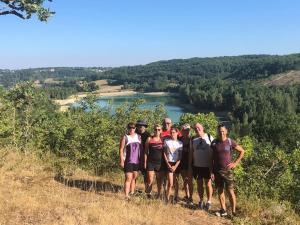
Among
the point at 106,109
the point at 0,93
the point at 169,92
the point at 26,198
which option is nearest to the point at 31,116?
the point at 0,93

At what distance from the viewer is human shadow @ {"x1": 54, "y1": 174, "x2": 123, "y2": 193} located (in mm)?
8672

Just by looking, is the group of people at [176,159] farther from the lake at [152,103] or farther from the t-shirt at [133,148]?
the lake at [152,103]

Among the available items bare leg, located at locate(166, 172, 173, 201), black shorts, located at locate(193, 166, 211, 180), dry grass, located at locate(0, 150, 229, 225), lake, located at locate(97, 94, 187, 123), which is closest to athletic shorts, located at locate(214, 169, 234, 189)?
black shorts, located at locate(193, 166, 211, 180)

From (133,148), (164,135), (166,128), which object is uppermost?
(166,128)

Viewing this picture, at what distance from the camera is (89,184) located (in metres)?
9.03

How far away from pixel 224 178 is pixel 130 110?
216 inches

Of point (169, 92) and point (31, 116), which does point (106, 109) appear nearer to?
point (31, 116)

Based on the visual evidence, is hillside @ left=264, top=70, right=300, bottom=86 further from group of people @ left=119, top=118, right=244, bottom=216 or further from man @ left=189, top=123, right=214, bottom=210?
man @ left=189, top=123, right=214, bottom=210

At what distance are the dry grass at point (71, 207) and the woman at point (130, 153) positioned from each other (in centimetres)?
37

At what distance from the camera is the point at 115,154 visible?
35.4ft

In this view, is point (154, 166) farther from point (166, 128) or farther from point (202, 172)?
point (202, 172)

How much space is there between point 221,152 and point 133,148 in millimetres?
1613

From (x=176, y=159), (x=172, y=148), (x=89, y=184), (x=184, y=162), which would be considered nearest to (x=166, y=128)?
(x=172, y=148)

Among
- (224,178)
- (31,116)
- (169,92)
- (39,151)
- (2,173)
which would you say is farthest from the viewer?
(169,92)
